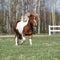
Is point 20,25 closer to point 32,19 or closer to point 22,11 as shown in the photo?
point 32,19

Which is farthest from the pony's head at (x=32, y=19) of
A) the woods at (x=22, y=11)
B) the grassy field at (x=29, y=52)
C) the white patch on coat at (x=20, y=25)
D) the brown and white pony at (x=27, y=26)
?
the woods at (x=22, y=11)

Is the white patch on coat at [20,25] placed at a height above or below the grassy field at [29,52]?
above

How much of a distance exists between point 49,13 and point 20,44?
54.1 meters

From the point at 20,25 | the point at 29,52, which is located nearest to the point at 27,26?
the point at 20,25

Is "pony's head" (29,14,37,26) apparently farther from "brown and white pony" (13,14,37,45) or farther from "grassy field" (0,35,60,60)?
"grassy field" (0,35,60,60)

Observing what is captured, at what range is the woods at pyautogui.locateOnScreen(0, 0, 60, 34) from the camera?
189 ft

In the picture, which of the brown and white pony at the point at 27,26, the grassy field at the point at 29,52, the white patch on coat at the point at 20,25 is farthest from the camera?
the white patch on coat at the point at 20,25

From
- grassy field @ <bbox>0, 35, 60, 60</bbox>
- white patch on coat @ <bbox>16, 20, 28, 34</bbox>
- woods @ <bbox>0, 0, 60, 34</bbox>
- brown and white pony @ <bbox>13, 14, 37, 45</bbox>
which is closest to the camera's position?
grassy field @ <bbox>0, 35, 60, 60</bbox>

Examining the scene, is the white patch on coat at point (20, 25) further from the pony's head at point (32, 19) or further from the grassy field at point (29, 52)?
the grassy field at point (29, 52)

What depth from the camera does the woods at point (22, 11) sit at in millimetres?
57603

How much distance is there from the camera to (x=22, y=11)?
60.1 meters

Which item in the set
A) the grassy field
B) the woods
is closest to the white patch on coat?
the grassy field

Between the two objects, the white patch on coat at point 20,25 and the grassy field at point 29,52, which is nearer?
the grassy field at point 29,52

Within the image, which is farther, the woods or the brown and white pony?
the woods
